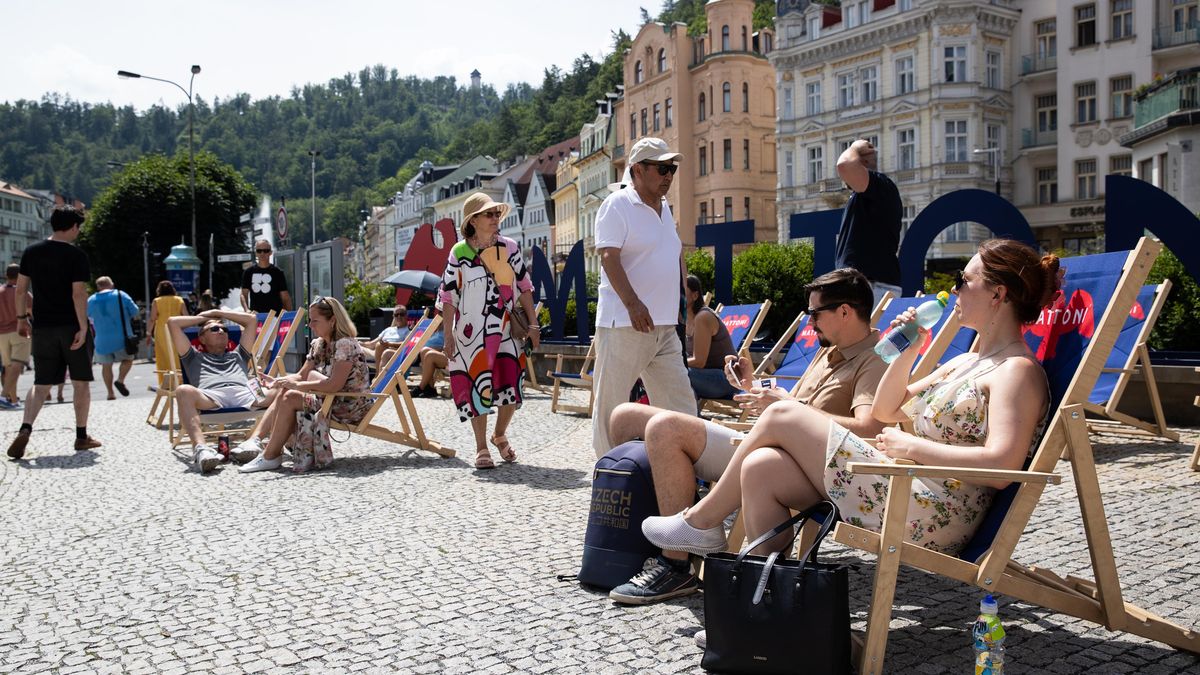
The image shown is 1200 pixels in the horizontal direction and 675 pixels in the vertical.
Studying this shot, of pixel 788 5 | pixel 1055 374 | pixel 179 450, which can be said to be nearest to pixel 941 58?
pixel 788 5

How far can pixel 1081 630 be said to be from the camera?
3590 mm

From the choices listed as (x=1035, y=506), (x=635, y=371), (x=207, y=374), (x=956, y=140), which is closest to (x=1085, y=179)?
(x=956, y=140)

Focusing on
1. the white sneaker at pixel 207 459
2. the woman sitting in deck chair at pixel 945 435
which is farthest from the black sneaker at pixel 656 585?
the white sneaker at pixel 207 459

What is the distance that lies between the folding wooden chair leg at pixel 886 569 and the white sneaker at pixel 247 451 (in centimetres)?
647

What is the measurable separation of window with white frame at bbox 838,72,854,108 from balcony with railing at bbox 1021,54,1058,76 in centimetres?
746

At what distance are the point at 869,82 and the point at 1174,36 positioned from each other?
12.9 m

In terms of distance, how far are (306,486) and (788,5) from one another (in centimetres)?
5021

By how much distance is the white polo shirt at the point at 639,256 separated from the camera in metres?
5.54

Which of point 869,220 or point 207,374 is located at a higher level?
point 869,220

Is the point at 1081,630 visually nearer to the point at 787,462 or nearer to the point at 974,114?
the point at 787,462

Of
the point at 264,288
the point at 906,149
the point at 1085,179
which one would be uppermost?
the point at 906,149

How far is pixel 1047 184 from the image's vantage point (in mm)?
46125

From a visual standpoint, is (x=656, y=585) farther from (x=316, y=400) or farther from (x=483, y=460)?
(x=316, y=400)

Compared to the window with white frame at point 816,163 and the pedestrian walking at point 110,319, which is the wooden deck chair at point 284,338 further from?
the window with white frame at point 816,163
